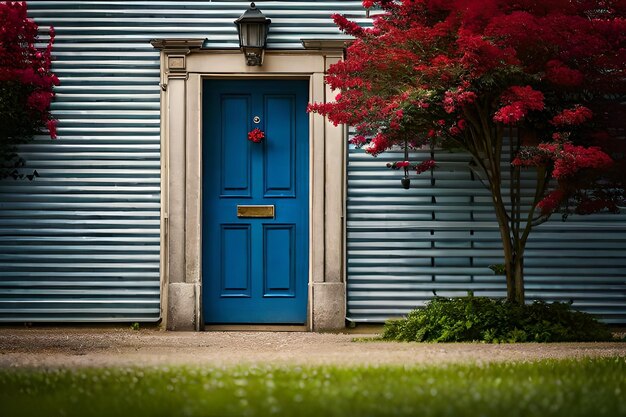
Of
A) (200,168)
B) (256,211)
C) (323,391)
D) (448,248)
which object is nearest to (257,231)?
(256,211)

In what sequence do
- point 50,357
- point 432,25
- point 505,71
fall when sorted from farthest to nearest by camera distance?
point 432,25
point 505,71
point 50,357

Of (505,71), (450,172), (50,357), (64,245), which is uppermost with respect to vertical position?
(505,71)

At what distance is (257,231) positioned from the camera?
1226 cm

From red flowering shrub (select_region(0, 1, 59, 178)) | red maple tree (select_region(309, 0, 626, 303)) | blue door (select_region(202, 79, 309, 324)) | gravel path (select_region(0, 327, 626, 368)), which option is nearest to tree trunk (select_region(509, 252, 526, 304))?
red maple tree (select_region(309, 0, 626, 303))

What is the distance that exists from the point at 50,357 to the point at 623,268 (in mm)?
6673

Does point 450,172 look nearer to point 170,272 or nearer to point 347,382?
point 170,272

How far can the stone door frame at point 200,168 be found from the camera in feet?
39.6

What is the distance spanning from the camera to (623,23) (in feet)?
33.0

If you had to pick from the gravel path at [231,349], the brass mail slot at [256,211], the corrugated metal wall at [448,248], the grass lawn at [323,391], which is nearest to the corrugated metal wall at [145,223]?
the corrugated metal wall at [448,248]

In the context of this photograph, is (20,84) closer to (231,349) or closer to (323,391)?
(231,349)

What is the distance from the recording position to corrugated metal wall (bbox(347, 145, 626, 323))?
39.9ft

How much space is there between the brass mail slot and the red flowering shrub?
2.26 m

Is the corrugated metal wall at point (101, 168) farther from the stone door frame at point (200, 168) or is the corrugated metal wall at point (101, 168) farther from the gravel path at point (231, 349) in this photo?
the gravel path at point (231, 349)

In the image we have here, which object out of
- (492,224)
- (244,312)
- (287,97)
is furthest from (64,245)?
(492,224)
